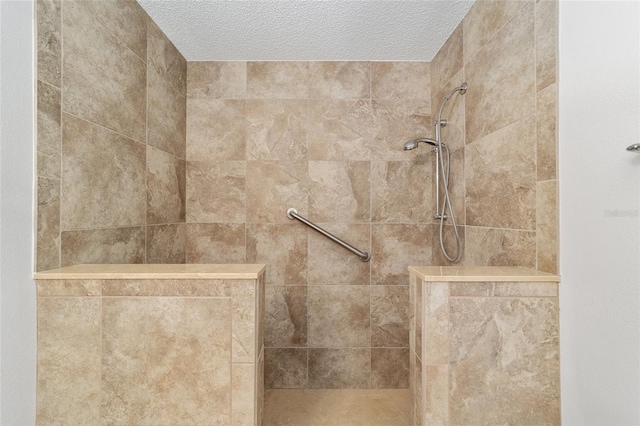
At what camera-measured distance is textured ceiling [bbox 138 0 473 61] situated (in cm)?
153

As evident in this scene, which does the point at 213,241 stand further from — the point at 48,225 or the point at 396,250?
the point at 396,250

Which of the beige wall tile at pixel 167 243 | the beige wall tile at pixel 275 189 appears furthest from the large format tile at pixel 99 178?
the beige wall tile at pixel 275 189

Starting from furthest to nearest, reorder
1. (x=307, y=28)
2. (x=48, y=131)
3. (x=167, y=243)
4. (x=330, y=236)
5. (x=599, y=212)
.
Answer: (x=330, y=236) → (x=167, y=243) → (x=307, y=28) → (x=48, y=131) → (x=599, y=212)

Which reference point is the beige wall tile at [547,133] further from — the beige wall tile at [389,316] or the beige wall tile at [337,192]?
the beige wall tile at [389,316]

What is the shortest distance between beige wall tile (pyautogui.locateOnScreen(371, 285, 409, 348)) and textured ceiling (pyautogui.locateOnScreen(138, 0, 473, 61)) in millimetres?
1527

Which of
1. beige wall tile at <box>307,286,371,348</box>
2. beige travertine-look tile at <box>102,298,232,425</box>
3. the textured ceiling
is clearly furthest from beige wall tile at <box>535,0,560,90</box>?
beige wall tile at <box>307,286,371,348</box>

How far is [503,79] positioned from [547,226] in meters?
0.65

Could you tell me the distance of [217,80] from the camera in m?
2.03

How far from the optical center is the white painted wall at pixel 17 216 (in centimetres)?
89

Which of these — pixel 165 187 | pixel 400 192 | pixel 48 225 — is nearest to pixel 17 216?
pixel 48 225

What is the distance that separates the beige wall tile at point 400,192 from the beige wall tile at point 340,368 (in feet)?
2.93

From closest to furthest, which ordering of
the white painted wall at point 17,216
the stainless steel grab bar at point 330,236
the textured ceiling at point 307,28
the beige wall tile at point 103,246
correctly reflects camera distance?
the white painted wall at point 17,216 → the beige wall tile at point 103,246 → the textured ceiling at point 307,28 → the stainless steel grab bar at point 330,236

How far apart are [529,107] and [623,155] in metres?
0.42

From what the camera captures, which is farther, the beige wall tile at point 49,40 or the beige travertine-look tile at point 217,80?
the beige travertine-look tile at point 217,80
